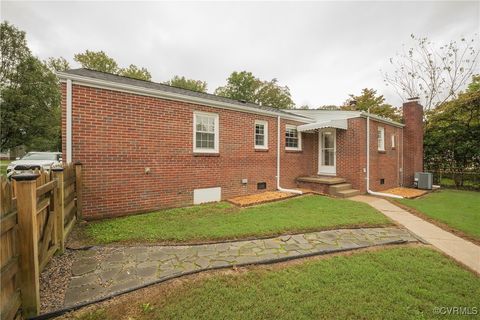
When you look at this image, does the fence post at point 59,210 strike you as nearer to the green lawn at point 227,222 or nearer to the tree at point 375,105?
the green lawn at point 227,222

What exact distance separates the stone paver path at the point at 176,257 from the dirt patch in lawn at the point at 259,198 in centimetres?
301

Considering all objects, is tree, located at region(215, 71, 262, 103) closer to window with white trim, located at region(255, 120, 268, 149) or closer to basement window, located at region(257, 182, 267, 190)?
window with white trim, located at region(255, 120, 268, 149)

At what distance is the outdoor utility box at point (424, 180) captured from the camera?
39.9ft

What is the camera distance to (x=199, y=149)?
301 inches

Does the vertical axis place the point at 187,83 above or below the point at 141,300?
above

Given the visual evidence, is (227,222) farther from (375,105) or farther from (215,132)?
(375,105)

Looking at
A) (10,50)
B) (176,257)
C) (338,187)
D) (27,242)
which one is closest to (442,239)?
(338,187)

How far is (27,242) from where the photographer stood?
2.17 metres

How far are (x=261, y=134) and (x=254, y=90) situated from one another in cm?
2773

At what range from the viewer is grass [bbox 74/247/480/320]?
2307 mm

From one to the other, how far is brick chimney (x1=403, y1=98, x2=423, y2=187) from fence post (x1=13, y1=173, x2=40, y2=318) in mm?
16373

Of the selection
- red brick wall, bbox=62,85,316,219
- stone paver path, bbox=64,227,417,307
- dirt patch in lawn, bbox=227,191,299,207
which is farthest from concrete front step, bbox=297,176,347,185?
stone paver path, bbox=64,227,417,307

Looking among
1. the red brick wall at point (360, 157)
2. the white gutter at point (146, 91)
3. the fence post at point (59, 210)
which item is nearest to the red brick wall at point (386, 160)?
the red brick wall at point (360, 157)

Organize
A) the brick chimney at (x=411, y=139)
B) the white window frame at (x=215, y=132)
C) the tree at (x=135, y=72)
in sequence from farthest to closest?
the tree at (x=135, y=72) < the brick chimney at (x=411, y=139) < the white window frame at (x=215, y=132)
